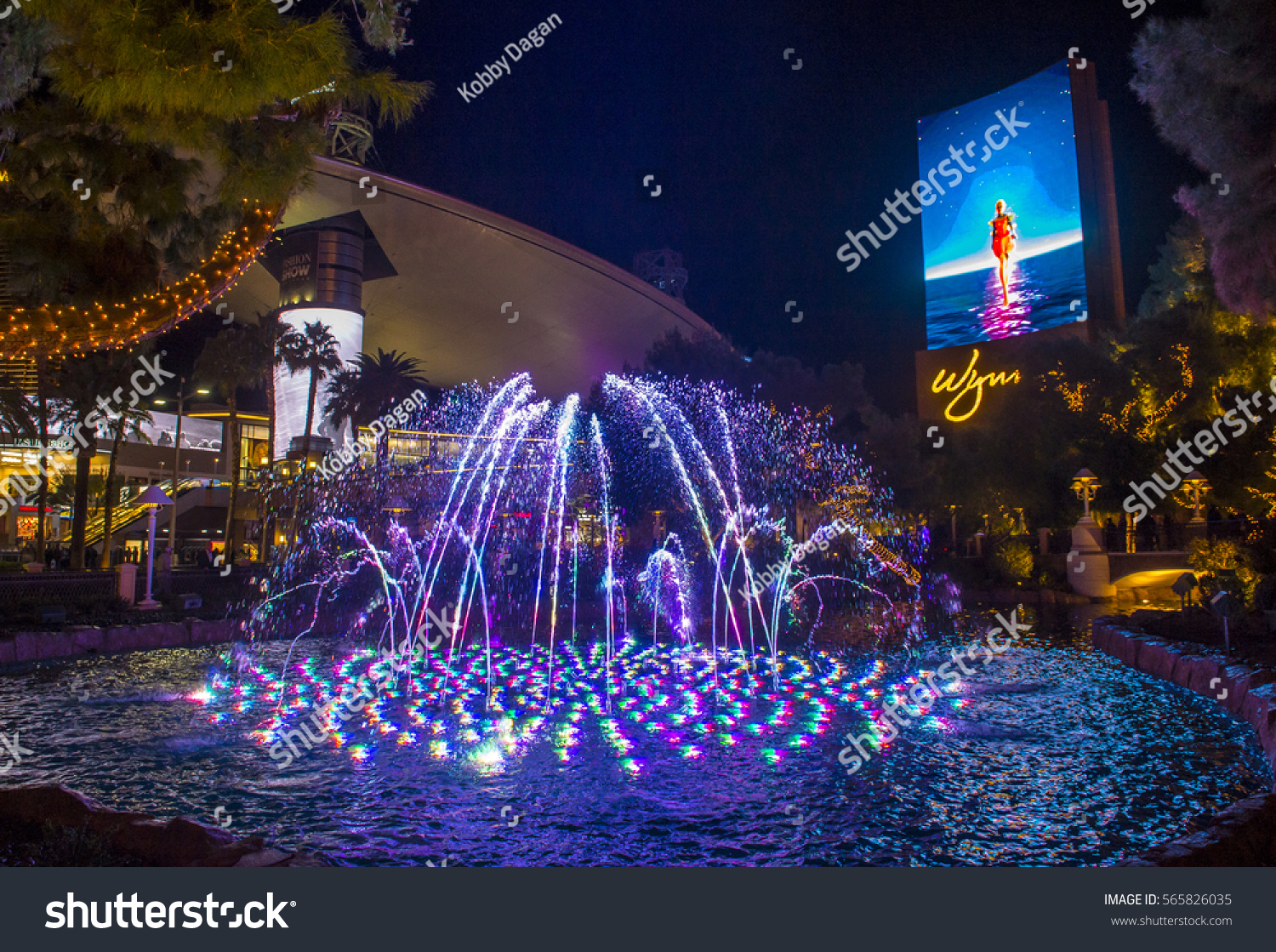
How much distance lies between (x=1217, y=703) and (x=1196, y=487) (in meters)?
19.6

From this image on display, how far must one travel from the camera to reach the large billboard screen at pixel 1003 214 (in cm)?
4900

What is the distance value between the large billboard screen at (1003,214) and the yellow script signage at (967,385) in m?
2.04

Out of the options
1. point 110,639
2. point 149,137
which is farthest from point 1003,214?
point 149,137

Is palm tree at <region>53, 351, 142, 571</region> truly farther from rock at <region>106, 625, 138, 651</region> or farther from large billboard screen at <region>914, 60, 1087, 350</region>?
large billboard screen at <region>914, 60, 1087, 350</region>

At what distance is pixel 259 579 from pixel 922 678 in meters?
15.0

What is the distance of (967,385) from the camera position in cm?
5262

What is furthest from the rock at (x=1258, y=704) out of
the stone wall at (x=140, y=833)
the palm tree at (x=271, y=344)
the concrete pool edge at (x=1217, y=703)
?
the palm tree at (x=271, y=344)

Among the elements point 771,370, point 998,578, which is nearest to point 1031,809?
point 998,578

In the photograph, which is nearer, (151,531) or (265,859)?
(265,859)

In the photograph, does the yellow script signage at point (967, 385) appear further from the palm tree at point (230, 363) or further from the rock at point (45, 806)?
the rock at point (45, 806)

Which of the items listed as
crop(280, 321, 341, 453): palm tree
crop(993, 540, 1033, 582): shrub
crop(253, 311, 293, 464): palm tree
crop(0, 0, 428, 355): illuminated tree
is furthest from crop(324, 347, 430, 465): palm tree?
crop(0, 0, 428, 355): illuminated tree

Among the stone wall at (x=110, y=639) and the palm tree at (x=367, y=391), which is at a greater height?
the palm tree at (x=367, y=391)

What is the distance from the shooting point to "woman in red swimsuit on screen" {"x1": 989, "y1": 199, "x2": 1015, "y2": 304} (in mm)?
51219

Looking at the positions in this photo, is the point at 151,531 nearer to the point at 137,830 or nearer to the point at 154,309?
the point at 154,309
